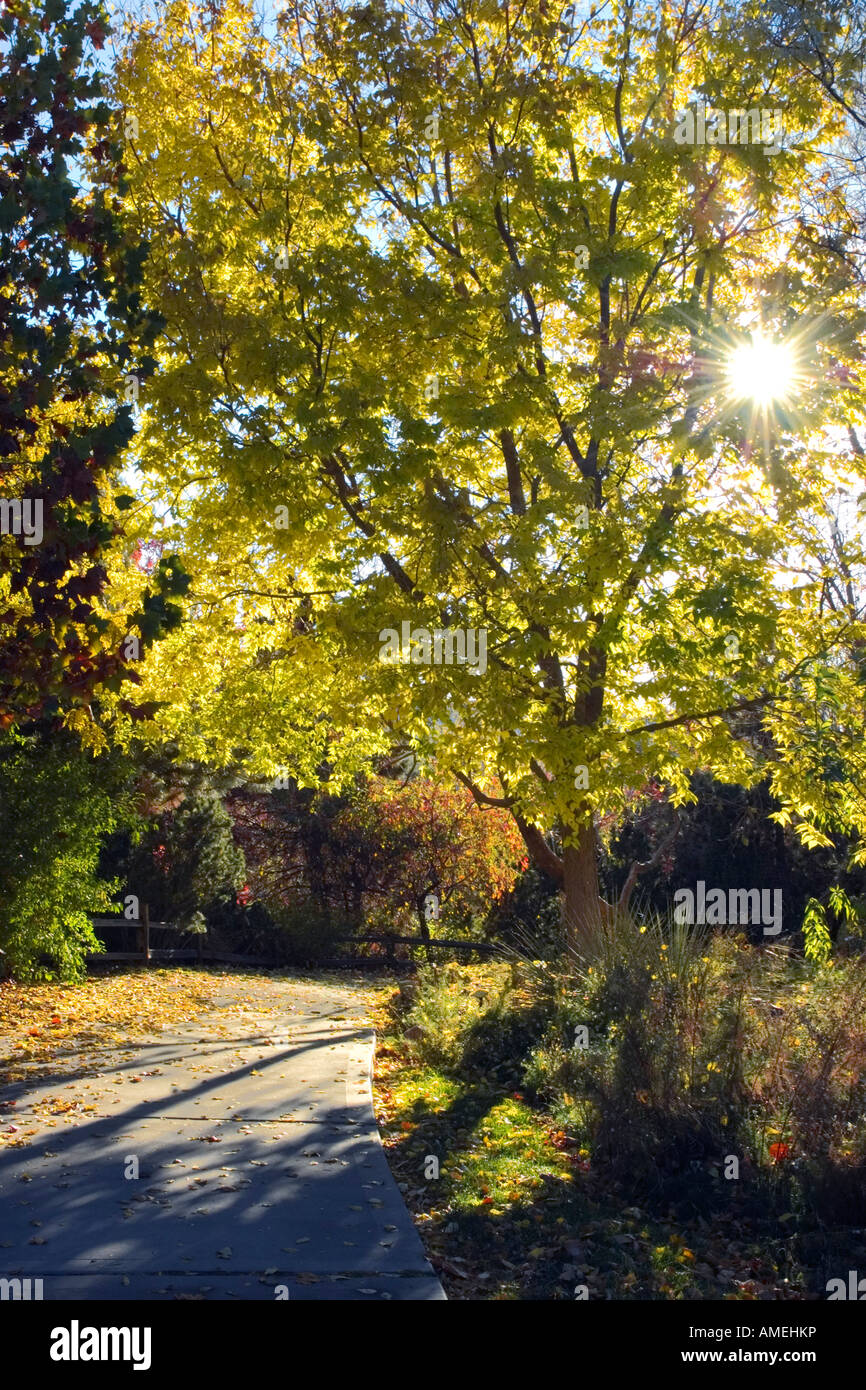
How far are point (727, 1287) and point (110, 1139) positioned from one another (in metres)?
3.73

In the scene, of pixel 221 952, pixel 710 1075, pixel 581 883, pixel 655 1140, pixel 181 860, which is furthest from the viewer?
pixel 221 952

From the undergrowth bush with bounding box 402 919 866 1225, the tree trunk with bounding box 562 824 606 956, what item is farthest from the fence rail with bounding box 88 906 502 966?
the undergrowth bush with bounding box 402 919 866 1225

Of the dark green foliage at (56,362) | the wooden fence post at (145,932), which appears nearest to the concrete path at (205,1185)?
the dark green foliage at (56,362)

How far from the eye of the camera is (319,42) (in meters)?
10.6

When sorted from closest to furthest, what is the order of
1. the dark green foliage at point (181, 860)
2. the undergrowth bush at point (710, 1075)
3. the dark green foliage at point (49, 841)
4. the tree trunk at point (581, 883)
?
the undergrowth bush at point (710, 1075) → the tree trunk at point (581, 883) → the dark green foliage at point (49, 841) → the dark green foliage at point (181, 860)

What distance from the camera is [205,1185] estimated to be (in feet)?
20.2

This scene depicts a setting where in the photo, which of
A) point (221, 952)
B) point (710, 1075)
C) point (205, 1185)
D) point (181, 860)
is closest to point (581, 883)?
point (710, 1075)

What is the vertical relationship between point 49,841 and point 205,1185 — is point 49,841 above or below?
above

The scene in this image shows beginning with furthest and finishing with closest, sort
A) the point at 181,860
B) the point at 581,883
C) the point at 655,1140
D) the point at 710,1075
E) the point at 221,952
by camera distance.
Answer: the point at 221,952, the point at 181,860, the point at 581,883, the point at 710,1075, the point at 655,1140

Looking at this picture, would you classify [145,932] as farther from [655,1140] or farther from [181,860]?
[655,1140]

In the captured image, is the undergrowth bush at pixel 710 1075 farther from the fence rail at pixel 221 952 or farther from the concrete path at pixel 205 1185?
the fence rail at pixel 221 952

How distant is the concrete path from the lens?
16.1 ft

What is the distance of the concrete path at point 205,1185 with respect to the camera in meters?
4.90

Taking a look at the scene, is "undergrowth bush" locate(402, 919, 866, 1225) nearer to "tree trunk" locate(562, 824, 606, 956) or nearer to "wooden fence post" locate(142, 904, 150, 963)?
"tree trunk" locate(562, 824, 606, 956)
